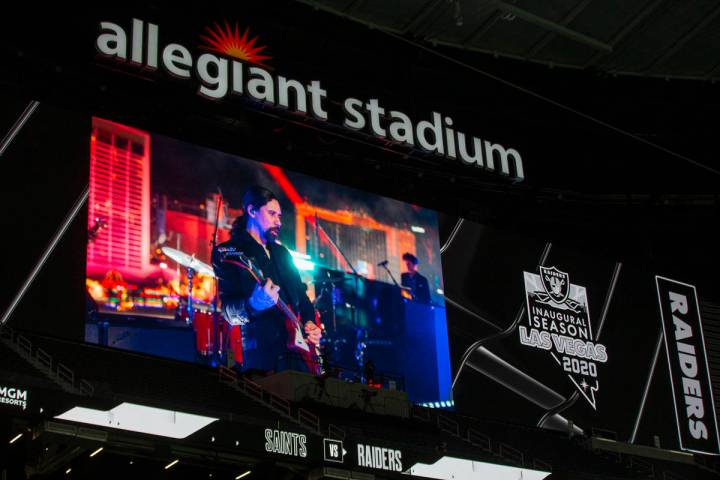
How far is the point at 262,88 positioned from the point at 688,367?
12.1 metres

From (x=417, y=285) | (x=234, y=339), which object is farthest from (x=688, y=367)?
(x=234, y=339)

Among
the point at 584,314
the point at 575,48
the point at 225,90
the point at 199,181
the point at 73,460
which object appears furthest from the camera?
the point at 575,48

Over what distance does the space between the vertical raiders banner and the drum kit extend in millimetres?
11358

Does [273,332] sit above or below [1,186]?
below

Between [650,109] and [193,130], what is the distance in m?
11.9

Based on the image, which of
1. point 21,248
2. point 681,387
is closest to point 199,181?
point 21,248

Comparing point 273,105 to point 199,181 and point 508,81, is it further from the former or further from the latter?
point 508,81

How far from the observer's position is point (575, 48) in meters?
26.7

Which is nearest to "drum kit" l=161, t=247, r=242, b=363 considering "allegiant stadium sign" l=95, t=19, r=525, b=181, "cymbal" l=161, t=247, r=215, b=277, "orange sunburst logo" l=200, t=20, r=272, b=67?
"cymbal" l=161, t=247, r=215, b=277

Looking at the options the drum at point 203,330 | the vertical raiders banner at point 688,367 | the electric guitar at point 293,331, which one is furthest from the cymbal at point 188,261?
the vertical raiders banner at point 688,367

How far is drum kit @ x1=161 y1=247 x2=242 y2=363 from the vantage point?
61.4ft

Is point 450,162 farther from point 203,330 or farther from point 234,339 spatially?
point 203,330

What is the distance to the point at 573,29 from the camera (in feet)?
85.5

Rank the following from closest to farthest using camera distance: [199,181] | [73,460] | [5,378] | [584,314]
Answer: [5,378]
[73,460]
[199,181]
[584,314]
